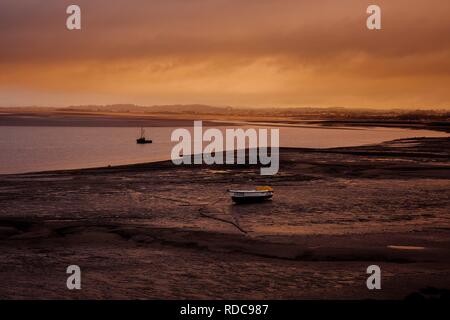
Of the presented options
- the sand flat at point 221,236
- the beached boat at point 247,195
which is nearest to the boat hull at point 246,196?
the beached boat at point 247,195

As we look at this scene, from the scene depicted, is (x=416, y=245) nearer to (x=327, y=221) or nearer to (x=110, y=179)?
(x=327, y=221)

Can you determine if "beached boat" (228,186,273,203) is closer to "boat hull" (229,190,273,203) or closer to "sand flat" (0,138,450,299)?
"boat hull" (229,190,273,203)

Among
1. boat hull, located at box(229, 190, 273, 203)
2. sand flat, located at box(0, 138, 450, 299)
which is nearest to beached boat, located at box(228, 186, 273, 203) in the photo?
boat hull, located at box(229, 190, 273, 203)

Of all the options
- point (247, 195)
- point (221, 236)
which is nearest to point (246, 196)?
point (247, 195)

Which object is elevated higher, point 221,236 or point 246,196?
point 246,196

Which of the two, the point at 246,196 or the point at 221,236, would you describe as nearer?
the point at 221,236

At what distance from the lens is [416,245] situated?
71.6 ft

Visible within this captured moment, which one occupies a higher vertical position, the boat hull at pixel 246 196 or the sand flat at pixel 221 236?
the boat hull at pixel 246 196

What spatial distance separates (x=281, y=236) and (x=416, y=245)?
5.52 metres

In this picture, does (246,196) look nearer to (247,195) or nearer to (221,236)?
(247,195)

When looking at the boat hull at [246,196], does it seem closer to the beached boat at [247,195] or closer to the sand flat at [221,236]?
the beached boat at [247,195]

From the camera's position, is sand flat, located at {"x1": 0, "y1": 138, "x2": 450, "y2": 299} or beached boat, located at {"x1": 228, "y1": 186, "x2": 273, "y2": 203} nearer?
sand flat, located at {"x1": 0, "y1": 138, "x2": 450, "y2": 299}

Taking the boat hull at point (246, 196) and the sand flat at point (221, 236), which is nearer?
the sand flat at point (221, 236)
